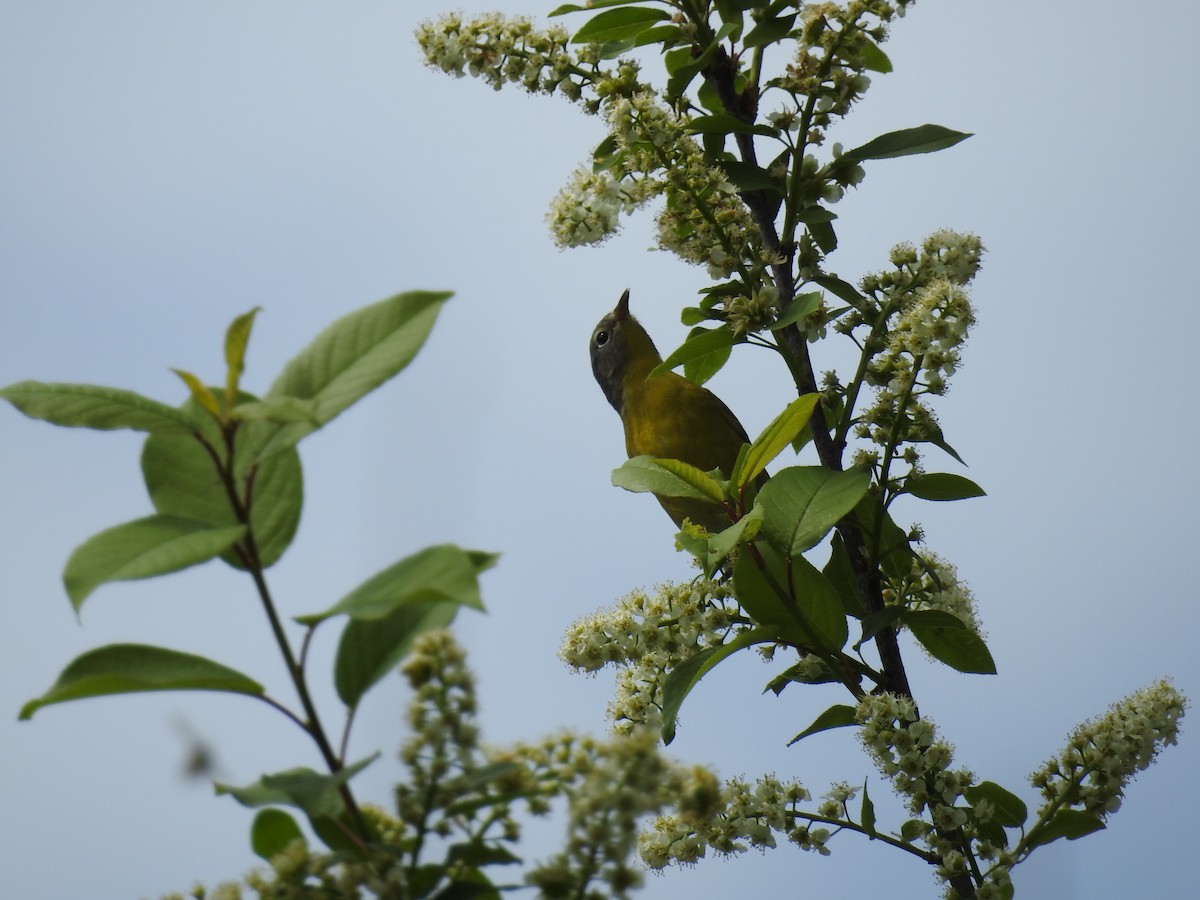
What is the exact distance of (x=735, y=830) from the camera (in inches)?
75.9

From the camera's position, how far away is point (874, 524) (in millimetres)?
1940

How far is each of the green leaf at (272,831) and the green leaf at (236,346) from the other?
325mm

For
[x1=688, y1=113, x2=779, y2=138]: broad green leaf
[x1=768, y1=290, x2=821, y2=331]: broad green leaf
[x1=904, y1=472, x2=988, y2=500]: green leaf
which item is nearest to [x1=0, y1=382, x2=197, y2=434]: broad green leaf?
[x1=768, y1=290, x2=821, y2=331]: broad green leaf

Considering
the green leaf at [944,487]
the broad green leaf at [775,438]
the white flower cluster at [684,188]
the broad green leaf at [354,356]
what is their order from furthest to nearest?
the green leaf at [944,487], the white flower cluster at [684,188], the broad green leaf at [775,438], the broad green leaf at [354,356]

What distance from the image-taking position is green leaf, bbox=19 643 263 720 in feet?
2.87

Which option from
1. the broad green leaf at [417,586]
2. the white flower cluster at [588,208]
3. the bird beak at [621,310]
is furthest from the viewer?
the bird beak at [621,310]

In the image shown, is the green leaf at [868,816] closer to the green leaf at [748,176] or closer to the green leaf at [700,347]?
the green leaf at [700,347]

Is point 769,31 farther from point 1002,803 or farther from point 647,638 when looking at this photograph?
point 1002,803

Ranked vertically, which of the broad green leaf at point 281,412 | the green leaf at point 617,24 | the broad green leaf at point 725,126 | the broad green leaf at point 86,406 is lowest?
the broad green leaf at point 281,412

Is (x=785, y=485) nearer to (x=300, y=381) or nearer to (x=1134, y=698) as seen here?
(x=1134, y=698)

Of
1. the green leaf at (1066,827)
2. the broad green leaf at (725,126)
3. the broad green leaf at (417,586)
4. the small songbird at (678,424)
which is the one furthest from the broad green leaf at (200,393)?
the small songbird at (678,424)

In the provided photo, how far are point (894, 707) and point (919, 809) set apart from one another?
0.19 m

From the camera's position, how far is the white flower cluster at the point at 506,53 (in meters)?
2.16

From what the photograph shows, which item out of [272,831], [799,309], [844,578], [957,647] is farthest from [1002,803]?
[272,831]
